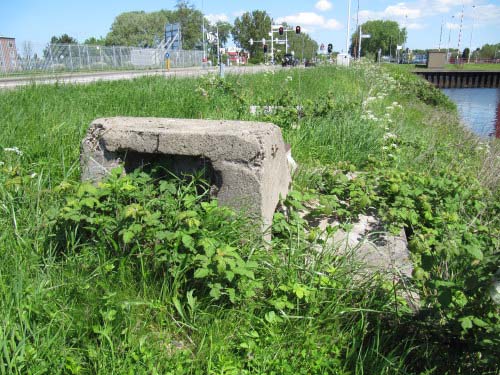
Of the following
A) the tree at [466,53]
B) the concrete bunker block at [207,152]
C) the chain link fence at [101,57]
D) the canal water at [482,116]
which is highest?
the tree at [466,53]

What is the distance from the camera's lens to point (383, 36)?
109000mm

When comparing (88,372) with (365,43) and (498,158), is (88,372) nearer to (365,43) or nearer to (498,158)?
(498,158)

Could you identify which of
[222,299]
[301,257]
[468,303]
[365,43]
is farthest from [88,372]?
[365,43]

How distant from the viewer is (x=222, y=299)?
7.45 ft

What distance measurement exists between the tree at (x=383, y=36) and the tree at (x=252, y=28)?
38688 mm

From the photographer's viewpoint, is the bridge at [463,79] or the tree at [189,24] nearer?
the bridge at [463,79]

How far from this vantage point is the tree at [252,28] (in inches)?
2987

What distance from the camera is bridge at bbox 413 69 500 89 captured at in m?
52.3

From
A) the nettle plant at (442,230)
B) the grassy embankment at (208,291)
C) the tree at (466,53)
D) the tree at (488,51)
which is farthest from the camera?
the tree at (488,51)

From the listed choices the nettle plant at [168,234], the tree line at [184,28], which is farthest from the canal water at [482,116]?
the tree line at [184,28]

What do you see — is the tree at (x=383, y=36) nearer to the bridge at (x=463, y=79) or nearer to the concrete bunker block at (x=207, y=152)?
the bridge at (x=463, y=79)

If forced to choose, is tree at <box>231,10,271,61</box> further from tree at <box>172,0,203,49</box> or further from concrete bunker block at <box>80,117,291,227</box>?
concrete bunker block at <box>80,117,291,227</box>

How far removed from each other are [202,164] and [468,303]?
1.79 meters

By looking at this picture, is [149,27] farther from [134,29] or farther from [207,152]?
[207,152]
